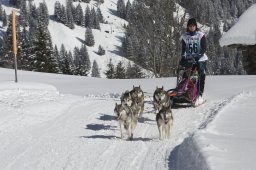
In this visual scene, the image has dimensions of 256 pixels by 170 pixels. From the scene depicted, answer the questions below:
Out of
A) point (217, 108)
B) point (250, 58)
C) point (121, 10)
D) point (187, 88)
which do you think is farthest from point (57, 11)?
point (217, 108)

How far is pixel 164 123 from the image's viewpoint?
9.52 metres

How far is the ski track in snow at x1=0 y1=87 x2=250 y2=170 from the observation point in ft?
26.2

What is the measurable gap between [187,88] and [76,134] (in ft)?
13.6

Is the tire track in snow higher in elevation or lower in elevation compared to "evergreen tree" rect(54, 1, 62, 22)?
lower

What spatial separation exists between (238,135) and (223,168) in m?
2.57

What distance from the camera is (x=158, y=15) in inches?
1238

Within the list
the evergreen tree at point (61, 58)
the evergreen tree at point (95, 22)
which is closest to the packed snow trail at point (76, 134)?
the evergreen tree at point (61, 58)

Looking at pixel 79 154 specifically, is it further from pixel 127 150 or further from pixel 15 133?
pixel 15 133

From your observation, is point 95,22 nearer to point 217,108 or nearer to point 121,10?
point 121,10

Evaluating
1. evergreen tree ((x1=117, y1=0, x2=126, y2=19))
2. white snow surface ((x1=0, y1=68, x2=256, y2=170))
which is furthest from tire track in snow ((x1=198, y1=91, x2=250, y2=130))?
evergreen tree ((x1=117, y1=0, x2=126, y2=19))

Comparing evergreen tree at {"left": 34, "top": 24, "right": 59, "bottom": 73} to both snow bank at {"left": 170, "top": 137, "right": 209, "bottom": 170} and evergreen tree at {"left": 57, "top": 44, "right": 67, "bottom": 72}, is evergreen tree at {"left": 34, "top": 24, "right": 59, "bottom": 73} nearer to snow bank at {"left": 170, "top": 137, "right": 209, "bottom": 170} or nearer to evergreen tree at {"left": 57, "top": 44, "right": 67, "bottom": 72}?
evergreen tree at {"left": 57, "top": 44, "right": 67, "bottom": 72}

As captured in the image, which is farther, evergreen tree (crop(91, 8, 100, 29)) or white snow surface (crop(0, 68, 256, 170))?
evergreen tree (crop(91, 8, 100, 29))

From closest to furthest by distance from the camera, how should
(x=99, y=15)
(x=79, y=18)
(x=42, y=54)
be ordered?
1. (x=42, y=54)
2. (x=79, y=18)
3. (x=99, y=15)

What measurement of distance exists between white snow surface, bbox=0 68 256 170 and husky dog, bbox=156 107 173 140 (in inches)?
7.1
